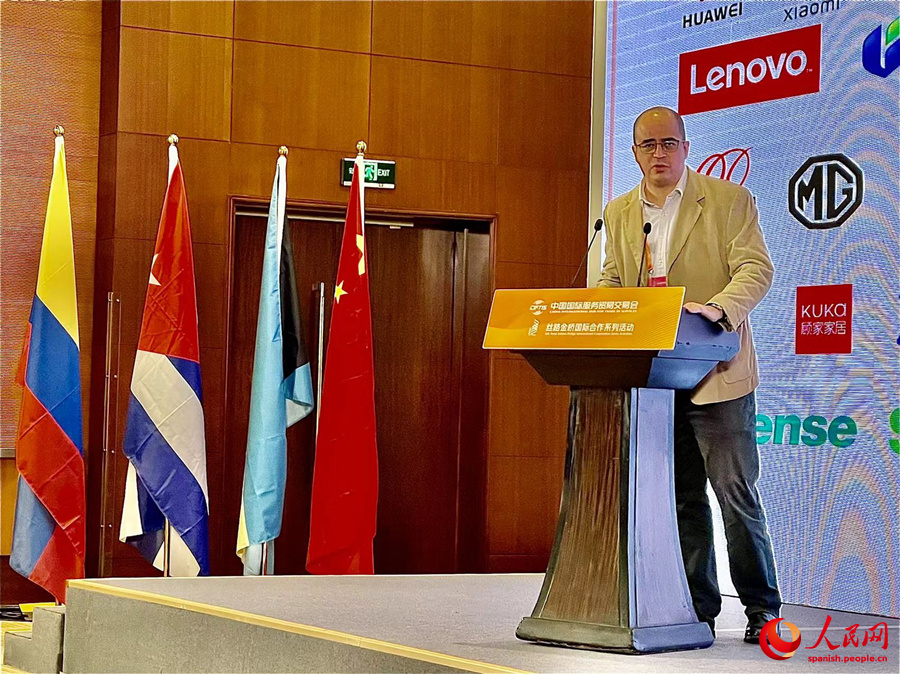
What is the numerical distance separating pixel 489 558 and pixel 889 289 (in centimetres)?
274

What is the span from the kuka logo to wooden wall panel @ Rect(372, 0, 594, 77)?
7.85ft

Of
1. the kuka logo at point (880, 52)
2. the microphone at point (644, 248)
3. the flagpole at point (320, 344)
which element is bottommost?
the flagpole at point (320, 344)

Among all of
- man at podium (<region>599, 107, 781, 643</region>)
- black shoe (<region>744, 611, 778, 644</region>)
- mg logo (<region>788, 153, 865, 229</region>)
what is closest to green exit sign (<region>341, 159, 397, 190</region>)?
mg logo (<region>788, 153, 865, 229</region>)

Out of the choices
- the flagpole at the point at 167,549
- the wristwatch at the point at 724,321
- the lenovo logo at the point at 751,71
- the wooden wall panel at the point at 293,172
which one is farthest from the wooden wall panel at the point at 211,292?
the wristwatch at the point at 724,321

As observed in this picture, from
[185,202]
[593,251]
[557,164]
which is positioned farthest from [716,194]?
[557,164]

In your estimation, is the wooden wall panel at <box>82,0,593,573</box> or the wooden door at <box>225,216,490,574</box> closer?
the wooden wall panel at <box>82,0,593,573</box>

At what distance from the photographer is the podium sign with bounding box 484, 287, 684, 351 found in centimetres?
277

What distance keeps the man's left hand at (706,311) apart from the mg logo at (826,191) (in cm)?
168

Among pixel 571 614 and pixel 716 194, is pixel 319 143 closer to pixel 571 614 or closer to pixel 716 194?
pixel 716 194

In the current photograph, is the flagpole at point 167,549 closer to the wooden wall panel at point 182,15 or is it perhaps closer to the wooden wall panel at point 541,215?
the wooden wall panel at point 541,215

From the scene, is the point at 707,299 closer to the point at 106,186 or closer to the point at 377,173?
the point at 377,173

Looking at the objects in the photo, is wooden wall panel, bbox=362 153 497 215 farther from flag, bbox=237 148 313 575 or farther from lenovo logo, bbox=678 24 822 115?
lenovo logo, bbox=678 24 822 115

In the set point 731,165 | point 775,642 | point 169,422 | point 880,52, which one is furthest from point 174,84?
point 775,642

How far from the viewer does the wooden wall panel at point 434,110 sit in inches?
247
